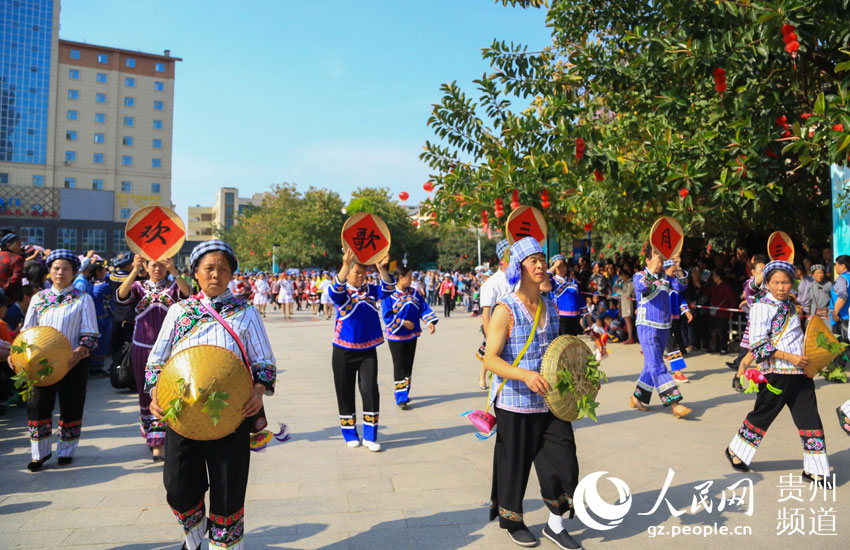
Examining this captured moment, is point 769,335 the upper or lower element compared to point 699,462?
upper

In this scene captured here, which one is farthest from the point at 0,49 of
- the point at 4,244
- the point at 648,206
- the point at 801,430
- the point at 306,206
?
the point at 801,430

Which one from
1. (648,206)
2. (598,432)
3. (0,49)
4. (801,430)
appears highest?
(0,49)

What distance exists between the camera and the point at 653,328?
7.21 m

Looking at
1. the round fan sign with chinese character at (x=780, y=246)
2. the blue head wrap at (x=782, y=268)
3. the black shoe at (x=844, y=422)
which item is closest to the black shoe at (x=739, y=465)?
the black shoe at (x=844, y=422)

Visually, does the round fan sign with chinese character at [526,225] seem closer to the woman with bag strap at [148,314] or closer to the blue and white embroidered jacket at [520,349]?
the blue and white embroidered jacket at [520,349]

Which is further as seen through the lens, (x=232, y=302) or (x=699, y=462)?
(x=699, y=462)

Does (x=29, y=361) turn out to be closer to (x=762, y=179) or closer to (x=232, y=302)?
(x=232, y=302)

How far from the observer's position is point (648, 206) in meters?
10.5

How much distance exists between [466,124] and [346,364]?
6136 millimetres

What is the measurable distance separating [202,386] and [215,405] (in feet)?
0.36

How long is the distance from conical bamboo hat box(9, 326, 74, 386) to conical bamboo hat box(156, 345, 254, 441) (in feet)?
9.24

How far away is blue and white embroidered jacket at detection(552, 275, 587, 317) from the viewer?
9.90 metres

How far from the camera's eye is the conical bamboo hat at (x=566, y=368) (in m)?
3.54

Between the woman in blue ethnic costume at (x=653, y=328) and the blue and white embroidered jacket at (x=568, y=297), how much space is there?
2506mm
